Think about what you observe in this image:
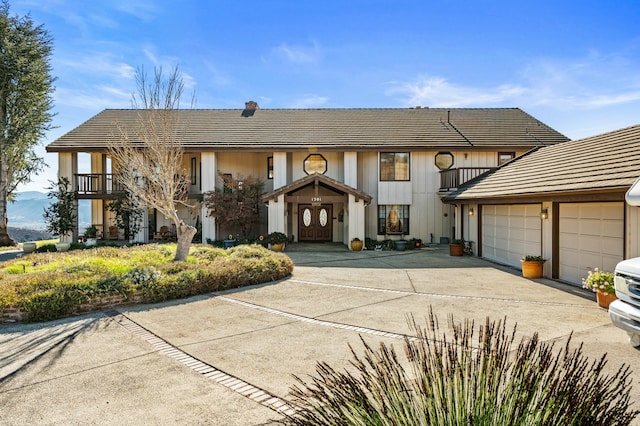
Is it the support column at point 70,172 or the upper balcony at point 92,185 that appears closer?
the support column at point 70,172

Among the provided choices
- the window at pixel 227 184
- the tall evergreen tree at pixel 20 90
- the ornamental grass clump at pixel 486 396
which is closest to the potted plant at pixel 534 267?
the ornamental grass clump at pixel 486 396

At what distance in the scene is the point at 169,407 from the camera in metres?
4.11

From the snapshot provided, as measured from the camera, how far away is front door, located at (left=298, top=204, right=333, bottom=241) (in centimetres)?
2206

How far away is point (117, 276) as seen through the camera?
29.2ft

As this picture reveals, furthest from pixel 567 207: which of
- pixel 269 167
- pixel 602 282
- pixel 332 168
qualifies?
pixel 269 167

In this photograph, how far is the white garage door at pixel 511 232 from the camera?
1237 centimetres

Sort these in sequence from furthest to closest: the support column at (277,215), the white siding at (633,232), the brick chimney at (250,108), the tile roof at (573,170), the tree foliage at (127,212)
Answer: the brick chimney at (250,108)
the tree foliage at (127,212)
the support column at (277,215)
the tile roof at (573,170)
the white siding at (633,232)

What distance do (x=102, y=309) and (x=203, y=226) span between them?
1269 cm

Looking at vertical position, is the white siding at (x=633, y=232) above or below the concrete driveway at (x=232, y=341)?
above

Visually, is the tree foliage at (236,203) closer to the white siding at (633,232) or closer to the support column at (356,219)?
the support column at (356,219)

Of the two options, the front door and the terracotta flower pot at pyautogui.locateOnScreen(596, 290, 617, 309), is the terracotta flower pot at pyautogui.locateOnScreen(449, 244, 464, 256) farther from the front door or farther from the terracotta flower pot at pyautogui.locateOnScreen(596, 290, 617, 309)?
the terracotta flower pot at pyautogui.locateOnScreen(596, 290, 617, 309)

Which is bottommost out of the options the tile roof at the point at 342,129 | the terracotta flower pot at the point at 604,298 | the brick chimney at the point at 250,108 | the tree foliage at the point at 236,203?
the terracotta flower pot at the point at 604,298

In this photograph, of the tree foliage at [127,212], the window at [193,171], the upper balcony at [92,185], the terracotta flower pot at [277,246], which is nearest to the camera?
the terracotta flower pot at [277,246]

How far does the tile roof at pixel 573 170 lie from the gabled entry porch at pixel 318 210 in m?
5.25
